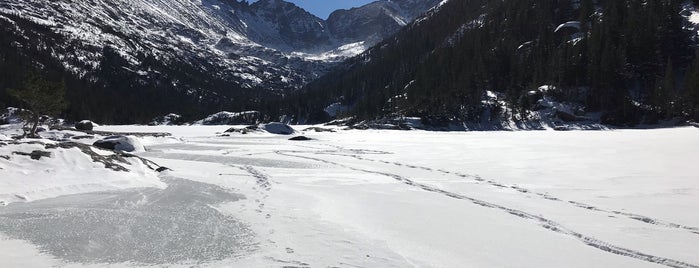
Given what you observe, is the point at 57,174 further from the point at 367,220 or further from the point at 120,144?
the point at 120,144

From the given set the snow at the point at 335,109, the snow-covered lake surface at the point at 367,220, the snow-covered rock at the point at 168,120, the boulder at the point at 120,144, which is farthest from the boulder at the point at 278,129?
the snow-covered rock at the point at 168,120

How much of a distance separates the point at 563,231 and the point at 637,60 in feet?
319

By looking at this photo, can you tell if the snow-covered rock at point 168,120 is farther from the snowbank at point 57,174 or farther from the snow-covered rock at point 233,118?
the snowbank at point 57,174

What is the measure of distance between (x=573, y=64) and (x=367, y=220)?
3688 inches

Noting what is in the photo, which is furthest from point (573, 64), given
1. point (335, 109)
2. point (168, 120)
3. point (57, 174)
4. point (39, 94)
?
point (168, 120)

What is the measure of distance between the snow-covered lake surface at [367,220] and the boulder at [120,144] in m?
17.4

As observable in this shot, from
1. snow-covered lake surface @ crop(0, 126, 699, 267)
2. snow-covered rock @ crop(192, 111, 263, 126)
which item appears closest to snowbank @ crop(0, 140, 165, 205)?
snow-covered lake surface @ crop(0, 126, 699, 267)

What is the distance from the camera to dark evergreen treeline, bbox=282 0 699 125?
7644 centimetres

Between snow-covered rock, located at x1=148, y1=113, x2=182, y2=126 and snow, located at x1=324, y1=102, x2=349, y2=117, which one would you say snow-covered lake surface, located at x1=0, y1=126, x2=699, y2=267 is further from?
snow-covered rock, located at x1=148, y1=113, x2=182, y2=126

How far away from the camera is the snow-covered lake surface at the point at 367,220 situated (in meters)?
7.02

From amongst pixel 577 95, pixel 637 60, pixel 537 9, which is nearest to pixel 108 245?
pixel 577 95

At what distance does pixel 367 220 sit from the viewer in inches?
390

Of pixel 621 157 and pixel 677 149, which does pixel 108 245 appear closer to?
pixel 621 157

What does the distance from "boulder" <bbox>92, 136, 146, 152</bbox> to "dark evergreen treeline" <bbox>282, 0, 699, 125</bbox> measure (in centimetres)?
6895
